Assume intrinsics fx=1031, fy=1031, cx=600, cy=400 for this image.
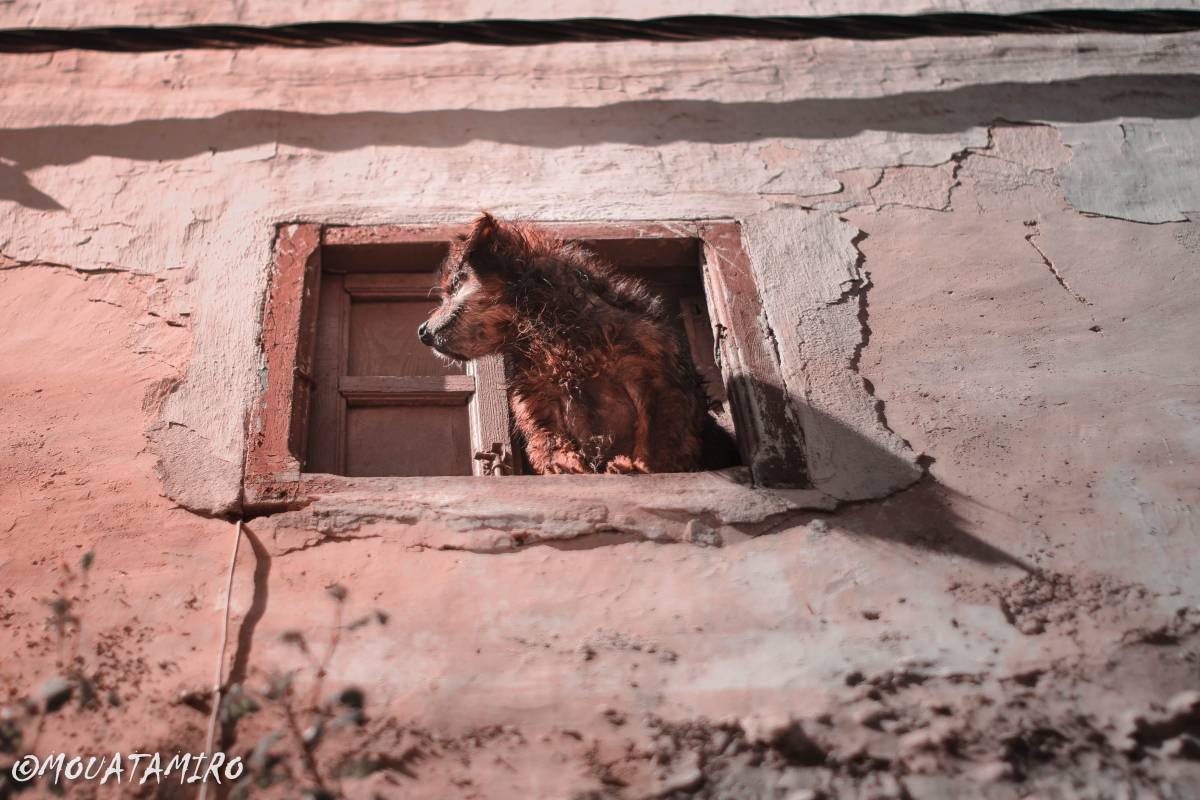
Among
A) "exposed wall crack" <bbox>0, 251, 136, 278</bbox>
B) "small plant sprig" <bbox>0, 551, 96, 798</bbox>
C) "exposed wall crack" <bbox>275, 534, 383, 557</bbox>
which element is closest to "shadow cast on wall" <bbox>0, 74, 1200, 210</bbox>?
"exposed wall crack" <bbox>0, 251, 136, 278</bbox>

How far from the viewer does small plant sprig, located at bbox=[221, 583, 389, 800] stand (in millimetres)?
2332

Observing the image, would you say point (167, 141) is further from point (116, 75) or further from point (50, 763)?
point (50, 763)

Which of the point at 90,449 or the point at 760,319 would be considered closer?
the point at 90,449

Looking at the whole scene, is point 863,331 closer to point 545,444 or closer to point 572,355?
point 572,355

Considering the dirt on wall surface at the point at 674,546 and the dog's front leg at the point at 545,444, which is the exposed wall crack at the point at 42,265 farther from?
the dog's front leg at the point at 545,444

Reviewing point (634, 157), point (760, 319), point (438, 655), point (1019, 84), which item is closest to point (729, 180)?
point (634, 157)

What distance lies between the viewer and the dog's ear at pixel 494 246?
A: 347 centimetres

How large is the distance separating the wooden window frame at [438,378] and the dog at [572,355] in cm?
→ 16

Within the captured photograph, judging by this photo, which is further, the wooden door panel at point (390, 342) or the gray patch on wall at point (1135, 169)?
the gray patch on wall at point (1135, 169)

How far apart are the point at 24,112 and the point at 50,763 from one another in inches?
117

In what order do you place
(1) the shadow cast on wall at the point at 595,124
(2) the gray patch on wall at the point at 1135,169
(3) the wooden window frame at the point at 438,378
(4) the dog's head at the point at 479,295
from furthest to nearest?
(1) the shadow cast on wall at the point at 595,124
(2) the gray patch on wall at the point at 1135,169
(4) the dog's head at the point at 479,295
(3) the wooden window frame at the point at 438,378

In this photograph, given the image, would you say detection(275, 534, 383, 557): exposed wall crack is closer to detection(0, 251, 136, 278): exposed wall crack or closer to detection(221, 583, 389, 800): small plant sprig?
detection(221, 583, 389, 800): small plant sprig

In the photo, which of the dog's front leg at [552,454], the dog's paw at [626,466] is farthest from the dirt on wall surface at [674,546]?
the dog's front leg at [552,454]

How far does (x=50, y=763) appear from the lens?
2.35m
